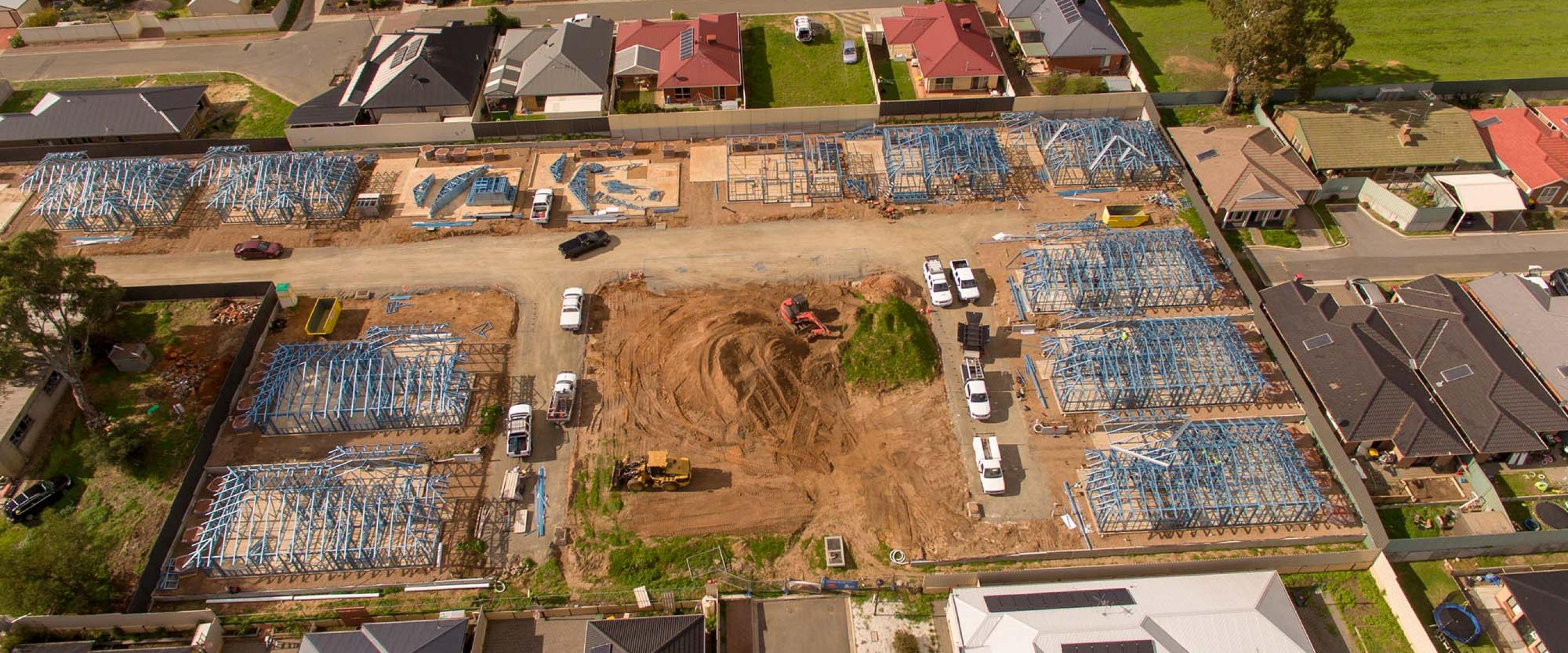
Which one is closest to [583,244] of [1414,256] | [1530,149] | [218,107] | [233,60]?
[218,107]

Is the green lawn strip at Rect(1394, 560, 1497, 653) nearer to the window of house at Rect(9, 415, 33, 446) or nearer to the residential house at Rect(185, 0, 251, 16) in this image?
the window of house at Rect(9, 415, 33, 446)

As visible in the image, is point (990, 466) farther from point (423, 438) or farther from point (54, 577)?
point (54, 577)

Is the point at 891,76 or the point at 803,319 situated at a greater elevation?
the point at 891,76

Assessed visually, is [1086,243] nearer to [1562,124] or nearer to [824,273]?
[824,273]

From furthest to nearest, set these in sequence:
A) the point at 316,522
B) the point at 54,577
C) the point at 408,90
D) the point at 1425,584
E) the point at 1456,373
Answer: the point at 408,90 → the point at 1456,373 → the point at 316,522 → the point at 1425,584 → the point at 54,577

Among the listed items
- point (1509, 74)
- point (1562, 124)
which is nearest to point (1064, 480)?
point (1562, 124)
